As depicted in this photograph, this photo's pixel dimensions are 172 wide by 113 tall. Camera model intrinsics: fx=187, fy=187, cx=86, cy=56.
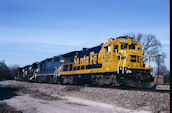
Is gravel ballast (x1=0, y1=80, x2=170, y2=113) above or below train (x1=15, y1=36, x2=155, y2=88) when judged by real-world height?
below

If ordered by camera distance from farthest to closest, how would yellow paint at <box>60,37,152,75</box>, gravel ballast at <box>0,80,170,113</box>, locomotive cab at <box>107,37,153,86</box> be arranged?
1. yellow paint at <box>60,37,152,75</box>
2. locomotive cab at <box>107,37,153,86</box>
3. gravel ballast at <box>0,80,170,113</box>

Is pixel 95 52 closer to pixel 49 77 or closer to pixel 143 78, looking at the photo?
pixel 143 78

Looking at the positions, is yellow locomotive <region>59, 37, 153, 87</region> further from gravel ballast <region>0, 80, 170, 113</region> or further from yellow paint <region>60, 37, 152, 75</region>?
gravel ballast <region>0, 80, 170, 113</region>

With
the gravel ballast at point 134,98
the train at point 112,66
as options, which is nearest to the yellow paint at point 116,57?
the train at point 112,66

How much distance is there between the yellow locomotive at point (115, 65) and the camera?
1354cm

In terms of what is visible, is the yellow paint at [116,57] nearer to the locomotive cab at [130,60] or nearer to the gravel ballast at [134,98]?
the locomotive cab at [130,60]

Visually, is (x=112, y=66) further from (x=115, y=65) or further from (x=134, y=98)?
(x=134, y=98)

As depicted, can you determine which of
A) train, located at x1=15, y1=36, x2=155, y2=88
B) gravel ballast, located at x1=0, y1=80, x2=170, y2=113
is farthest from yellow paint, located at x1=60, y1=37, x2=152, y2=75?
gravel ballast, located at x1=0, y1=80, x2=170, y2=113

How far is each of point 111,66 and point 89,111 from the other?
243 inches

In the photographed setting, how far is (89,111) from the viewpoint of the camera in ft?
29.2

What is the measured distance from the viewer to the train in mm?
13578

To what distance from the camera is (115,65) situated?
1406 cm

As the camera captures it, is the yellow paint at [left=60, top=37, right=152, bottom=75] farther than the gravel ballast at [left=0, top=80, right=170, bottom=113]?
Yes

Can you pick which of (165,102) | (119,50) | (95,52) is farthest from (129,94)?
(95,52)
